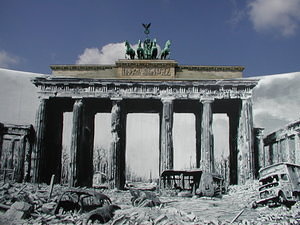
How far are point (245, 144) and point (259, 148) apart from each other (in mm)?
1858

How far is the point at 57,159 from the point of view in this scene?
32312 mm

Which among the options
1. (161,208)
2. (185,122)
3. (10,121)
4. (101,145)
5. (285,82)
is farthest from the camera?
(101,145)

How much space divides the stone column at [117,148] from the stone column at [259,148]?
9787 mm

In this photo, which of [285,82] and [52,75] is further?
[52,75]

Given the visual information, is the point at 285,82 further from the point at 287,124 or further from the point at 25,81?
the point at 25,81

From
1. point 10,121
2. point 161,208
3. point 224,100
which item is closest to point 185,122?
point 224,100

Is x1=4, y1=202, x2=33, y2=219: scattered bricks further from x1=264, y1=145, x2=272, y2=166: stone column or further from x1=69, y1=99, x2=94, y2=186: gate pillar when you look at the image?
x1=264, y1=145, x2=272, y2=166: stone column

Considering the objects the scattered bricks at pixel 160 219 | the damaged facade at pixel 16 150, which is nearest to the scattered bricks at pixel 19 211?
the scattered bricks at pixel 160 219

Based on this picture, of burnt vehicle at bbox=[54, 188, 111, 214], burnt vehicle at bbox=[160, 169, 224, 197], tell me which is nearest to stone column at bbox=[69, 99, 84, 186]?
burnt vehicle at bbox=[160, 169, 224, 197]

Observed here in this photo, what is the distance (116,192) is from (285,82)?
12579mm

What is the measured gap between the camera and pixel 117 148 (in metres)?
29.4

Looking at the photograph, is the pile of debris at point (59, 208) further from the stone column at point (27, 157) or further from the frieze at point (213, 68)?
the frieze at point (213, 68)

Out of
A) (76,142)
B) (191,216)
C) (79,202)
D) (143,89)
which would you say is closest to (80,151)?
(76,142)

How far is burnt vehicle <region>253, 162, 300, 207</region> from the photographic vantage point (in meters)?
19.4
